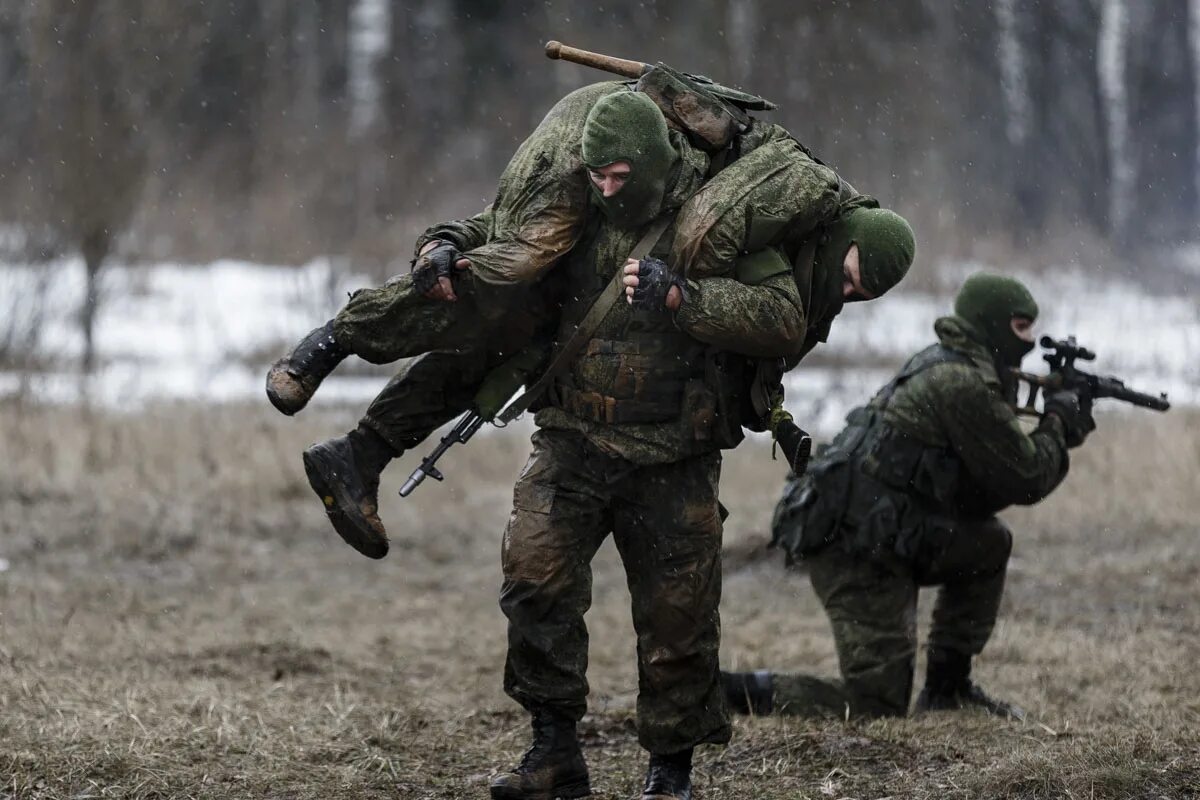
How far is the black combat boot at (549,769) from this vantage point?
173 inches

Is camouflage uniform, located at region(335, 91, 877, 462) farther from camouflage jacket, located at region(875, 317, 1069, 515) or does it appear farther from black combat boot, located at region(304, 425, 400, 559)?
camouflage jacket, located at region(875, 317, 1069, 515)

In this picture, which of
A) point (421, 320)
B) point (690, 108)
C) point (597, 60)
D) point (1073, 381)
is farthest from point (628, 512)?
point (1073, 381)

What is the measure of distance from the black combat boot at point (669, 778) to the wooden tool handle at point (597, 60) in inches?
76.9

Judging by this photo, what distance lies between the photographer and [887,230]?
4.39 meters

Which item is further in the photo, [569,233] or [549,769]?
[549,769]

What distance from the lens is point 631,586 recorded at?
452 cm

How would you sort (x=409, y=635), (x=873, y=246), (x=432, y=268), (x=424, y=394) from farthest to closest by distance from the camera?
(x=409, y=635), (x=424, y=394), (x=873, y=246), (x=432, y=268)

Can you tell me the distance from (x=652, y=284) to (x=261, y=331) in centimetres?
1443

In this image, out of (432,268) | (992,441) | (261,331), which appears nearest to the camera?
(432,268)

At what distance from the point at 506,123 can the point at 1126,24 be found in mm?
13686

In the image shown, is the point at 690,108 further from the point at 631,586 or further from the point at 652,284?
the point at 631,586

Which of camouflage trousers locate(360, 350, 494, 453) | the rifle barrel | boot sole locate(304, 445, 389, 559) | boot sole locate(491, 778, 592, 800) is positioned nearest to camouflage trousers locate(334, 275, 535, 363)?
camouflage trousers locate(360, 350, 494, 453)

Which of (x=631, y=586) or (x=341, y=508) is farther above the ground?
(x=341, y=508)

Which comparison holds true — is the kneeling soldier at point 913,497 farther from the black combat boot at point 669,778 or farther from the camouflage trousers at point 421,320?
the camouflage trousers at point 421,320
